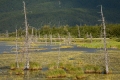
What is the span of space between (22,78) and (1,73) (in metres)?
6.43

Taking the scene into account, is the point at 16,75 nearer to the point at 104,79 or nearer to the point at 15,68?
the point at 15,68

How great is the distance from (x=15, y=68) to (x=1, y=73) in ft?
16.0

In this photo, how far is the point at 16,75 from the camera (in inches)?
1951

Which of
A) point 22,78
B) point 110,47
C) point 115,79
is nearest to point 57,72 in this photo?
point 22,78

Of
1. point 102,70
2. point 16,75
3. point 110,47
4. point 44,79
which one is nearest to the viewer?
point 44,79

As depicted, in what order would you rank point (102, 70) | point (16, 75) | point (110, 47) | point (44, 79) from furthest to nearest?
1. point (110, 47)
2. point (102, 70)
3. point (16, 75)
4. point (44, 79)

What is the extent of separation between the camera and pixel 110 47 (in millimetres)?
123125

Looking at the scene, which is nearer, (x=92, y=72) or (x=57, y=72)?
(x=57, y=72)

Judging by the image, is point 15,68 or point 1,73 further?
point 15,68

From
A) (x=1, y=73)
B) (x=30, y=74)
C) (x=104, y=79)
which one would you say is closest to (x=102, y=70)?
(x=104, y=79)

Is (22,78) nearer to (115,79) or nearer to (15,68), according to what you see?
(15,68)

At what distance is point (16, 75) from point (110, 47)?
78.3 meters

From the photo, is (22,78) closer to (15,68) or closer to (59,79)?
(59,79)

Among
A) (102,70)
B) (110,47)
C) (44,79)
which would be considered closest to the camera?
(44,79)
